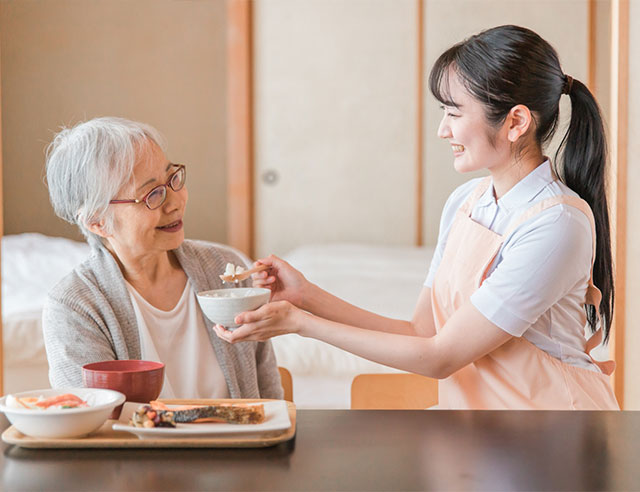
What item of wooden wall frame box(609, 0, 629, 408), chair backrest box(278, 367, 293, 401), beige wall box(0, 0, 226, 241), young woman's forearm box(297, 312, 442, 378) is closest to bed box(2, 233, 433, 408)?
beige wall box(0, 0, 226, 241)

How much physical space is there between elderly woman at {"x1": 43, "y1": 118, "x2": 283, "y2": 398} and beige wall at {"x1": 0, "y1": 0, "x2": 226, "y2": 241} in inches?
70.2

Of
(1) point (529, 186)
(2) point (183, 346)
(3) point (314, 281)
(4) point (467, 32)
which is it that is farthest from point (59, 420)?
(4) point (467, 32)

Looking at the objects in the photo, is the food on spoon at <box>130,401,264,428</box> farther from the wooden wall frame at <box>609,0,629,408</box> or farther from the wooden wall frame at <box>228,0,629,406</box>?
the wooden wall frame at <box>228,0,629,406</box>

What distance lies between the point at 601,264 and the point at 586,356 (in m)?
0.20

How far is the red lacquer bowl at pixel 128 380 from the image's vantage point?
115 cm

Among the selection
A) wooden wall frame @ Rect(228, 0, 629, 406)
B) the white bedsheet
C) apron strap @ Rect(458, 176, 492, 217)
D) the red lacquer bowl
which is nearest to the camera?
the red lacquer bowl

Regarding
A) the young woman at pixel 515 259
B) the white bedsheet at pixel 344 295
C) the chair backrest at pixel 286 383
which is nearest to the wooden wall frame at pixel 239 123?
the white bedsheet at pixel 344 295

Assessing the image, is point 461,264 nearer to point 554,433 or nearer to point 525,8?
point 554,433

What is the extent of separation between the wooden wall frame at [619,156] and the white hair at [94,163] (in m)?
1.27

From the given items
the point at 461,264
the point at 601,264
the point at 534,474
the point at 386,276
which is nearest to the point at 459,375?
the point at 461,264

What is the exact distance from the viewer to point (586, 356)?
158 centimetres

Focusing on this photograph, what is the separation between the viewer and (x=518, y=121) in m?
1.53

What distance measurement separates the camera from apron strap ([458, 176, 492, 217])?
5.73 feet

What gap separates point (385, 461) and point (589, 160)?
90cm
